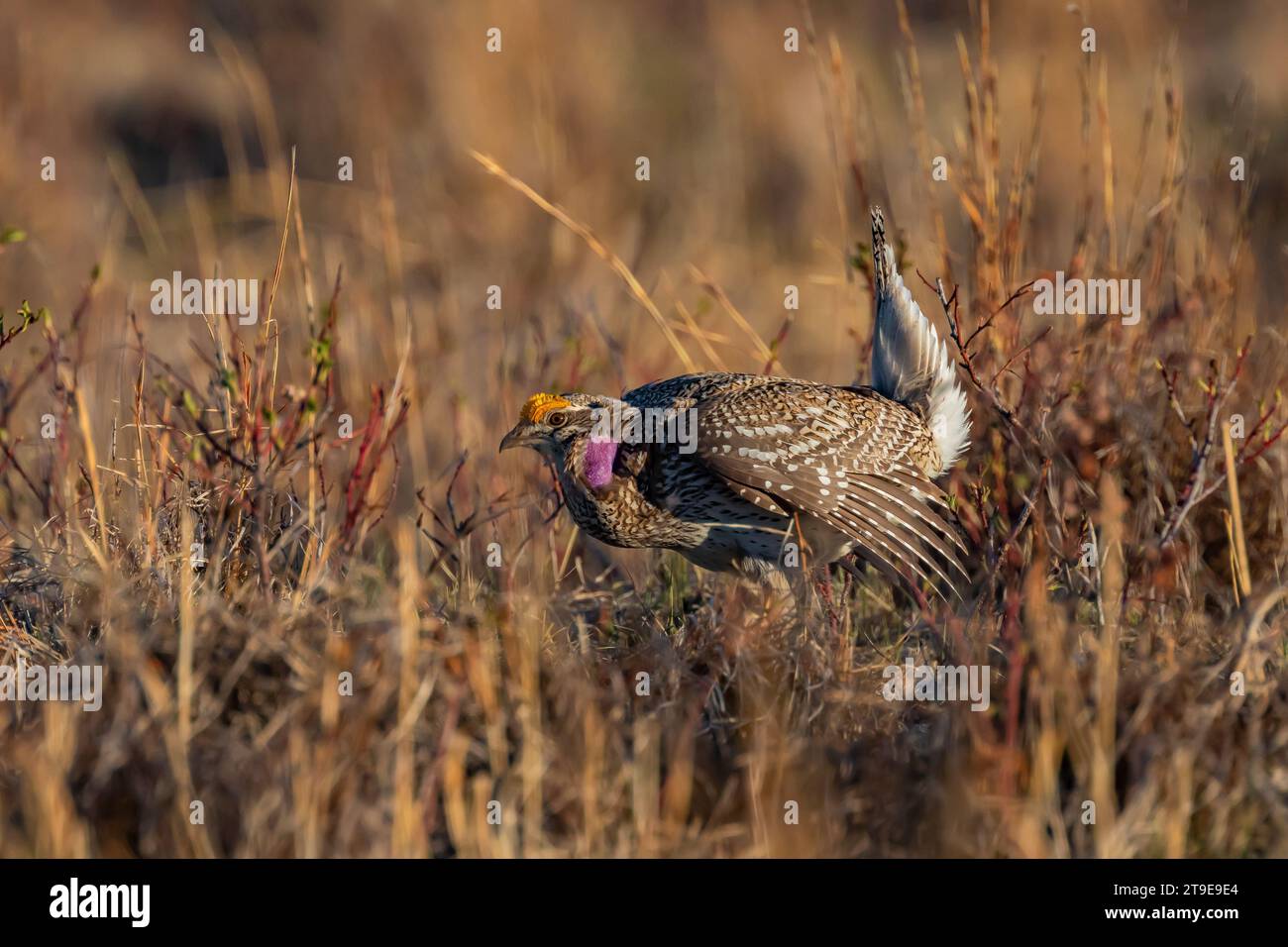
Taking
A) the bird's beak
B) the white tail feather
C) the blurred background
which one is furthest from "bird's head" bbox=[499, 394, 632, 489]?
the blurred background

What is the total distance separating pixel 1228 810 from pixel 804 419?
1970 mm

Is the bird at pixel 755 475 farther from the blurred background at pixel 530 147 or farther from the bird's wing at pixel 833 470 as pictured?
the blurred background at pixel 530 147

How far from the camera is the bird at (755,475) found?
4875mm

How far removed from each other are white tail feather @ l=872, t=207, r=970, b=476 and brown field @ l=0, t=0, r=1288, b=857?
9 centimetres

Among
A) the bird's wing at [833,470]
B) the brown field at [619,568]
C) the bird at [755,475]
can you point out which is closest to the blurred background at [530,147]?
the brown field at [619,568]

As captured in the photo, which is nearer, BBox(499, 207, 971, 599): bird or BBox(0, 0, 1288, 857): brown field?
BBox(0, 0, 1288, 857): brown field

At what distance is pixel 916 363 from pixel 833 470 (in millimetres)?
739

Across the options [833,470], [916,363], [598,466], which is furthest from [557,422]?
[916,363]

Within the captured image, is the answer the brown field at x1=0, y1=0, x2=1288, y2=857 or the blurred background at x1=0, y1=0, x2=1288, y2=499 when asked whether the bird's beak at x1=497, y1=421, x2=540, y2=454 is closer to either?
the brown field at x1=0, y1=0, x2=1288, y2=857

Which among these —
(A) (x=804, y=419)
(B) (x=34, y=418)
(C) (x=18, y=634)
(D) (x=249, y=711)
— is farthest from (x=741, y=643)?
(B) (x=34, y=418)

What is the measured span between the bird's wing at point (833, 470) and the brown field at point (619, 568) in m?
0.20

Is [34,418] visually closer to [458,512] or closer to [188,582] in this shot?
[458,512]

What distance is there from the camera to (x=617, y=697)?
4.01 meters

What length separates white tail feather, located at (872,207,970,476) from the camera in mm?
5406
